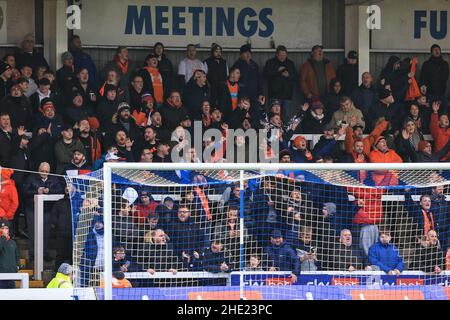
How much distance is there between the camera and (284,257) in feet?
47.5

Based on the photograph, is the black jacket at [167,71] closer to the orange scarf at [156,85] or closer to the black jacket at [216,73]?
the orange scarf at [156,85]

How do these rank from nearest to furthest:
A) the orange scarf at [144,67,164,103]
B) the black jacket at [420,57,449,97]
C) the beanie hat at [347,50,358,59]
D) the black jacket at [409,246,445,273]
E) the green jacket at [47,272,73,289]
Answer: the green jacket at [47,272,73,289] → the black jacket at [409,246,445,273] → the orange scarf at [144,67,164,103] → the beanie hat at [347,50,358,59] → the black jacket at [420,57,449,97]

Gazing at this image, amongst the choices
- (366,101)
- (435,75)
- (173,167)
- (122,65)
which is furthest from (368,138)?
(173,167)

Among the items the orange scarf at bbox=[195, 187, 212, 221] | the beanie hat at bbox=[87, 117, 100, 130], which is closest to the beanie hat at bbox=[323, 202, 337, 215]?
the orange scarf at bbox=[195, 187, 212, 221]

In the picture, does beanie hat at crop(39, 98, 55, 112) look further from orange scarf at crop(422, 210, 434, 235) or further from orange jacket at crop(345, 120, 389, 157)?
orange scarf at crop(422, 210, 434, 235)

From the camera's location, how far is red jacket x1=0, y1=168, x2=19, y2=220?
53.6 ft

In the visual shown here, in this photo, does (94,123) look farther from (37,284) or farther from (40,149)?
(37,284)

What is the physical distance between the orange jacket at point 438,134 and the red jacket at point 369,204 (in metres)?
4.90

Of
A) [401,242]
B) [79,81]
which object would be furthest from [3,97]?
[401,242]

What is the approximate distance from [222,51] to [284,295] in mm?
8687

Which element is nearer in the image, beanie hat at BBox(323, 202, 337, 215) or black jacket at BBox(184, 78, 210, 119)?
beanie hat at BBox(323, 202, 337, 215)

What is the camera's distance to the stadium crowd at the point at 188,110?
17.6 metres

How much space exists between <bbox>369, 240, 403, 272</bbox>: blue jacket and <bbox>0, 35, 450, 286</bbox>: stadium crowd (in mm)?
3700
